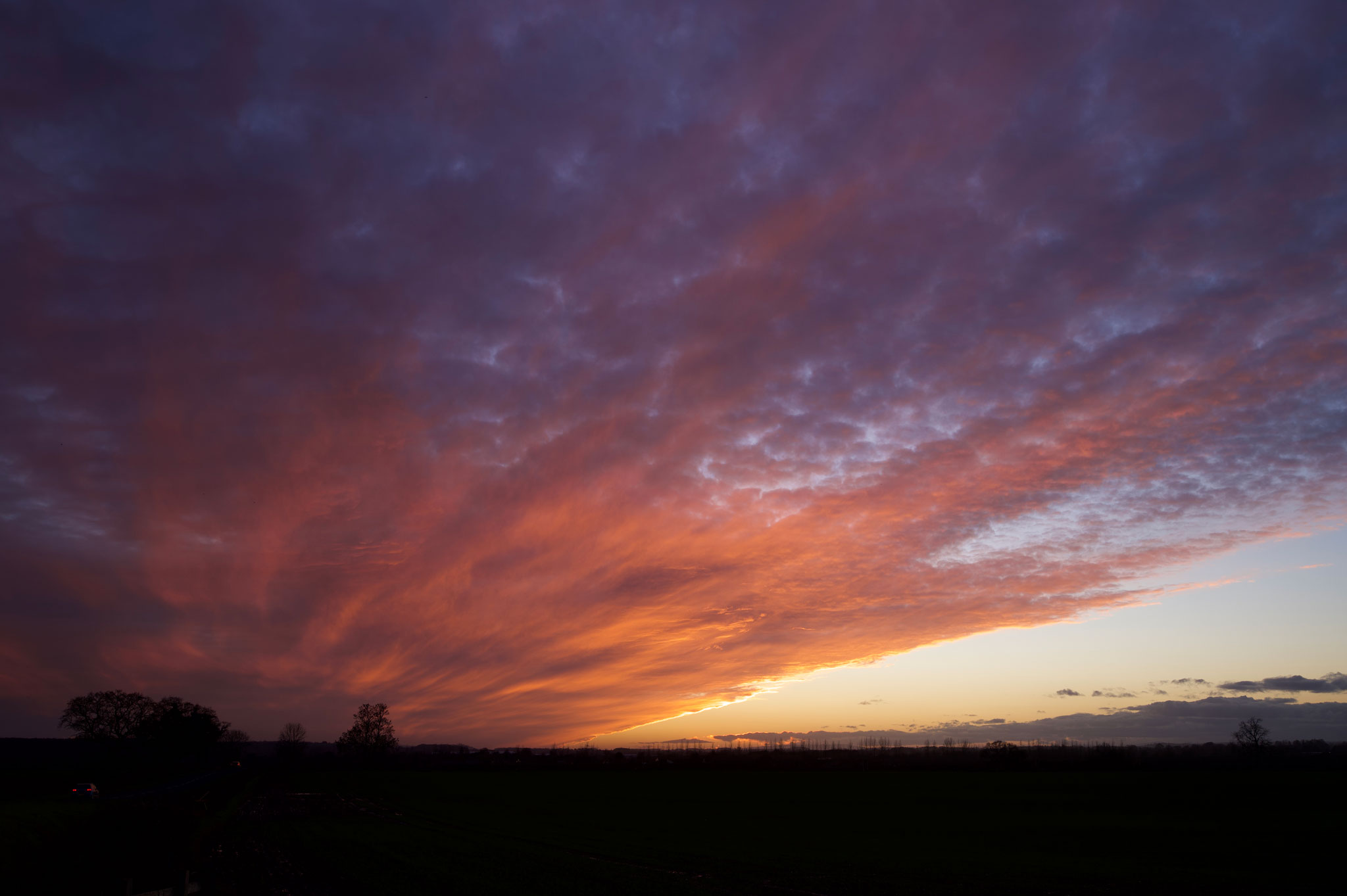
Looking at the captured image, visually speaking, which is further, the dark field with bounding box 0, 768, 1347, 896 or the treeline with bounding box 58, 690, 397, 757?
the treeline with bounding box 58, 690, 397, 757

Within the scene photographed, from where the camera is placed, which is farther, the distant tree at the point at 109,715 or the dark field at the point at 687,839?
the distant tree at the point at 109,715

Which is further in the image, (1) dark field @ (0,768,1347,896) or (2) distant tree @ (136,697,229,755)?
(2) distant tree @ (136,697,229,755)

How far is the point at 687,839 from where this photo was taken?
49844 millimetres

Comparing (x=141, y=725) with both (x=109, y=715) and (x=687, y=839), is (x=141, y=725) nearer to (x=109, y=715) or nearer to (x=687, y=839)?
(x=109, y=715)

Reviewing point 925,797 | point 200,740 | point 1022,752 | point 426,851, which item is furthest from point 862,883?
point 200,740

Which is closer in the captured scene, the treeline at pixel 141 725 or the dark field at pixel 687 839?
the dark field at pixel 687 839

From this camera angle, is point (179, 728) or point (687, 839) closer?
point (687, 839)

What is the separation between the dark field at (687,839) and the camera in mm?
27953

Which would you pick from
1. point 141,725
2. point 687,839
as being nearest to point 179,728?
point 141,725

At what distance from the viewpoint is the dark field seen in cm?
2795

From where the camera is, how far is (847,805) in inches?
3216

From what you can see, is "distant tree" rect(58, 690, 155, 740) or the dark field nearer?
the dark field

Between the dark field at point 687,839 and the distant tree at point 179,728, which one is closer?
the dark field at point 687,839

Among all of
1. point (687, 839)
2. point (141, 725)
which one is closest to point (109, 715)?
point (141, 725)
